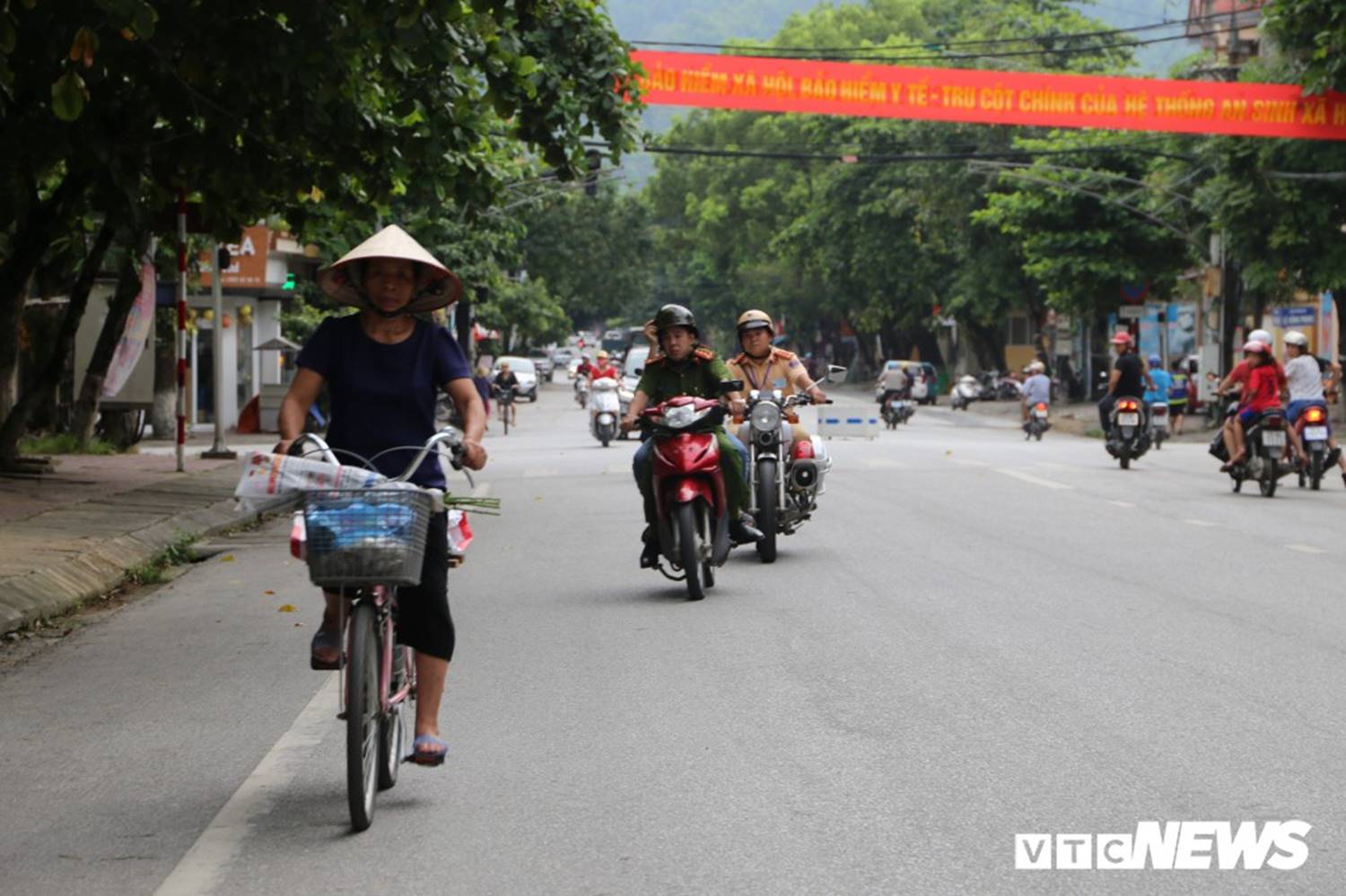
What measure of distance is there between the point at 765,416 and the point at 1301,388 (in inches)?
376

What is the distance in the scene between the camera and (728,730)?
24.1ft

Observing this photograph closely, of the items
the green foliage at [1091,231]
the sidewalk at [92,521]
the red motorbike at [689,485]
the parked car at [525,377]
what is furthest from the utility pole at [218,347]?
the parked car at [525,377]

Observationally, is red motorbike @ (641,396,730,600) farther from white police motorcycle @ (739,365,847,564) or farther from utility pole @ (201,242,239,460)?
utility pole @ (201,242,239,460)

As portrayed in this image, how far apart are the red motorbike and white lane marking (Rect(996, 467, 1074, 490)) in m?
10.3

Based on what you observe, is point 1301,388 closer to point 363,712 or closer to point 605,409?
point 605,409

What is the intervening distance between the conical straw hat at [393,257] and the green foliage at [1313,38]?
28.1 metres

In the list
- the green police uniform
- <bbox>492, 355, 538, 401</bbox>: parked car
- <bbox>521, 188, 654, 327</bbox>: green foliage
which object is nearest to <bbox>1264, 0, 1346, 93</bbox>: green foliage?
the green police uniform

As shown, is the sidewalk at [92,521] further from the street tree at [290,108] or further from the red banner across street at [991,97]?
the red banner across street at [991,97]

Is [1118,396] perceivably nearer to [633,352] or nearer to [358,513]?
[358,513]

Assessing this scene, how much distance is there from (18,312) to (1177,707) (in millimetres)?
17832

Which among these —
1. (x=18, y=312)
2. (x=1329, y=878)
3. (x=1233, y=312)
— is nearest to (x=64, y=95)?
(x=1329, y=878)

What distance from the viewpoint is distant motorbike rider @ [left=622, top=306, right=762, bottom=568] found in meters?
11.6

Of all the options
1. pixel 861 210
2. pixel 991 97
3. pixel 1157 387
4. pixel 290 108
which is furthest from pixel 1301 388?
pixel 861 210

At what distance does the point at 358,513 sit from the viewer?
5766mm
